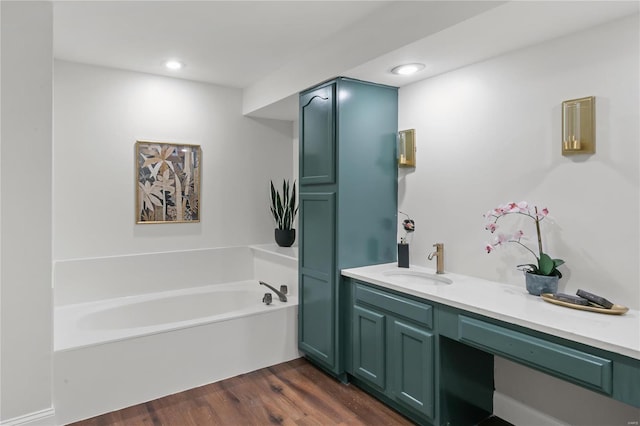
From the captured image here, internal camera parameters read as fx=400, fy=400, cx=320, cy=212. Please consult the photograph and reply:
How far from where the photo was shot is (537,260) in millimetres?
2113

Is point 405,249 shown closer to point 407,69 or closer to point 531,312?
point 531,312

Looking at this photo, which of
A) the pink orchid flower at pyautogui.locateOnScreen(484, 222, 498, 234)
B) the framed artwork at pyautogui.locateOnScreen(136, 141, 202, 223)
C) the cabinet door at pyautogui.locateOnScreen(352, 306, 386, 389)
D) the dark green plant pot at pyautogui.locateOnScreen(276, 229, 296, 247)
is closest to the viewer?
the pink orchid flower at pyautogui.locateOnScreen(484, 222, 498, 234)

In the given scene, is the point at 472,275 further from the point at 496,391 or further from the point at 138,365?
the point at 138,365

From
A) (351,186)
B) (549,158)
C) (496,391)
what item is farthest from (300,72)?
(496,391)

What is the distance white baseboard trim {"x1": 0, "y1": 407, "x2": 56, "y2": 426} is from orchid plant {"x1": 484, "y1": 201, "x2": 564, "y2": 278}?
2.59m

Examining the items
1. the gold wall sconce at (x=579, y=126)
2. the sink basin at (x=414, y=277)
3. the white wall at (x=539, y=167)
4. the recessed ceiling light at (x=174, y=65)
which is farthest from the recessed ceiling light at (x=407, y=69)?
the recessed ceiling light at (x=174, y=65)

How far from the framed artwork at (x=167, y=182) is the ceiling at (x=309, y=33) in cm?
72

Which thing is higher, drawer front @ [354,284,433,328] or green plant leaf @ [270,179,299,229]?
green plant leaf @ [270,179,299,229]

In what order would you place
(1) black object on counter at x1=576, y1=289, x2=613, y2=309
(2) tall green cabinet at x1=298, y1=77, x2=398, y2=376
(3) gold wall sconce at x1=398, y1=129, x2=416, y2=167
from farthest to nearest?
(3) gold wall sconce at x1=398, y1=129, x2=416, y2=167
(2) tall green cabinet at x1=298, y1=77, x2=398, y2=376
(1) black object on counter at x1=576, y1=289, x2=613, y2=309

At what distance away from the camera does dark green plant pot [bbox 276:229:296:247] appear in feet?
13.2

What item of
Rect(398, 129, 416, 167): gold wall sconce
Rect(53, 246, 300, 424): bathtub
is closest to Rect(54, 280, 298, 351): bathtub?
Rect(53, 246, 300, 424): bathtub

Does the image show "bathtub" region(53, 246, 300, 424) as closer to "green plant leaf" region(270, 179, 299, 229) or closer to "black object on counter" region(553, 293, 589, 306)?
"green plant leaf" region(270, 179, 299, 229)

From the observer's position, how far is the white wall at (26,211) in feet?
6.84

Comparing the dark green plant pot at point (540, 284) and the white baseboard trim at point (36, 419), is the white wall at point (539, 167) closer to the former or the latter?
the dark green plant pot at point (540, 284)
